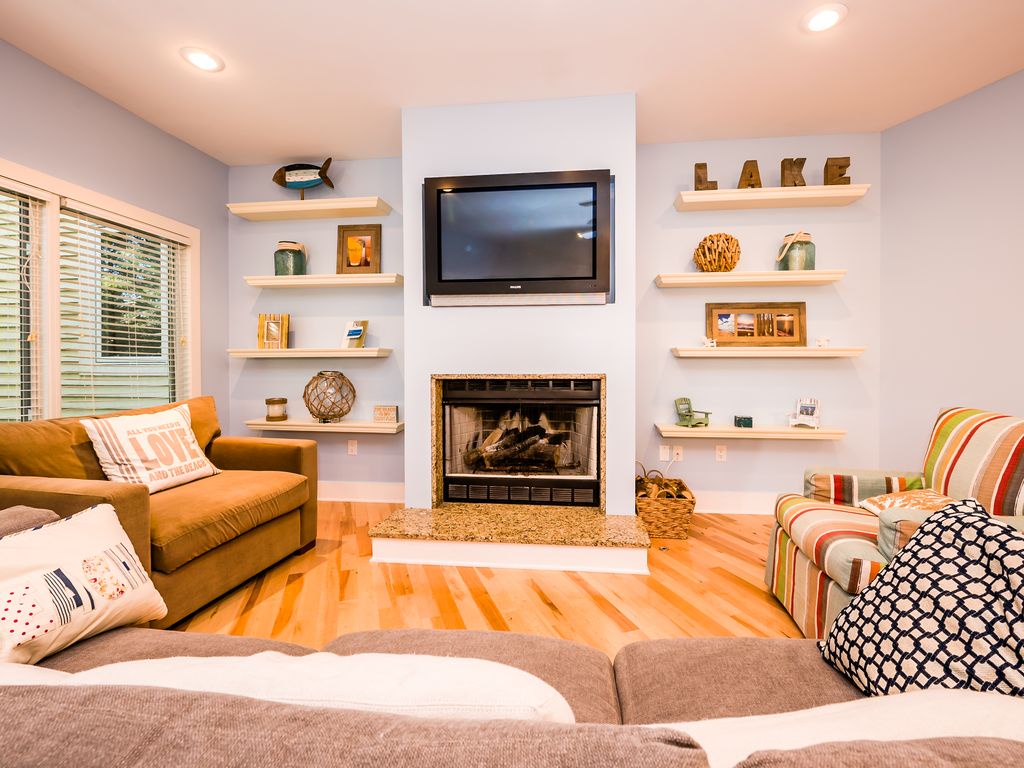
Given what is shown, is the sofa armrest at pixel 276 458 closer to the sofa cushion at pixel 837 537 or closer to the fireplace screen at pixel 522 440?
the fireplace screen at pixel 522 440

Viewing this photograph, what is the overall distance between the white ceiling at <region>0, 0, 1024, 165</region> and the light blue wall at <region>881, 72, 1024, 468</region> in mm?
228

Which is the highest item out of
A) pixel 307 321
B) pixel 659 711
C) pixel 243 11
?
pixel 243 11

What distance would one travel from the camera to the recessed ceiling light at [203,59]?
238cm

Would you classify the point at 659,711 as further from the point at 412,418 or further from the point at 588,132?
the point at 588,132

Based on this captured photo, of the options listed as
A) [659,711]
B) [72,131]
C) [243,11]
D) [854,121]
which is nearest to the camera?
[659,711]

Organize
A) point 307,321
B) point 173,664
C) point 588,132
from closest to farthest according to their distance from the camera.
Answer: point 173,664 → point 588,132 → point 307,321

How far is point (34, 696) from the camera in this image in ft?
1.14

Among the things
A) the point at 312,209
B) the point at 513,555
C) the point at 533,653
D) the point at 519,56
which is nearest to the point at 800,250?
the point at 519,56

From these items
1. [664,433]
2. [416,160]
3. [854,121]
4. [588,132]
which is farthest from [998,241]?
[416,160]

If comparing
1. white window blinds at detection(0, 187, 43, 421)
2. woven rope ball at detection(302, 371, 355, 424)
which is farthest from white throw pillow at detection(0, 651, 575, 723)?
woven rope ball at detection(302, 371, 355, 424)

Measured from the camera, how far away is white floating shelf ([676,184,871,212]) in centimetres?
303

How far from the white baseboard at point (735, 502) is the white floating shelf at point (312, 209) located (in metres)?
3.13

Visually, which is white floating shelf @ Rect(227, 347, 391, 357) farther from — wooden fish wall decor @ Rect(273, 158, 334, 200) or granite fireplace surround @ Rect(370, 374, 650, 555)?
wooden fish wall decor @ Rect(273, 158, 334, 200)

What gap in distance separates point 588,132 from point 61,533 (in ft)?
9.61
